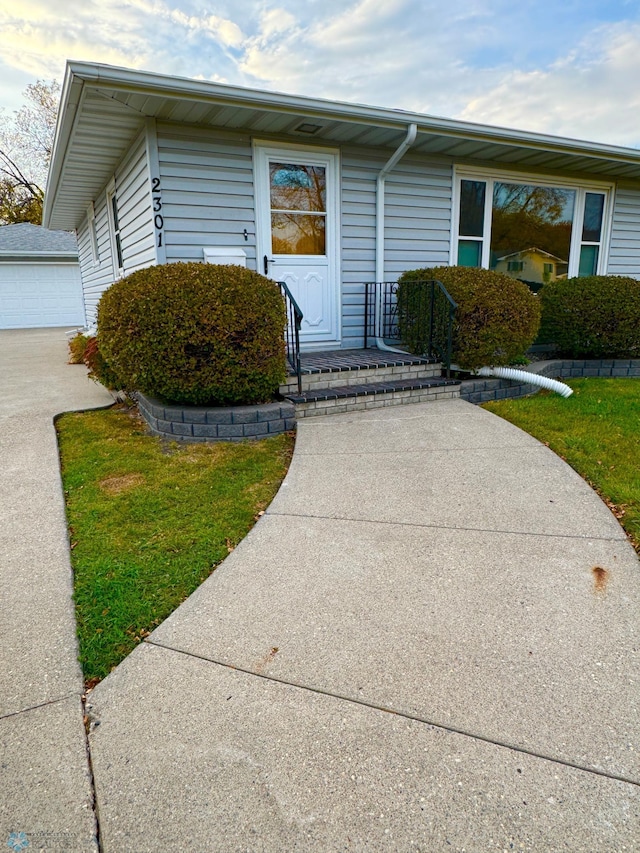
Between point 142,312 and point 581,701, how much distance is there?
3.94 metres

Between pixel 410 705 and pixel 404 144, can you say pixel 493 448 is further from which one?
pixel 404 144

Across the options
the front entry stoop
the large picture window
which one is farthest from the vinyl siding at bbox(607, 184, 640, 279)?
the front entry stoop

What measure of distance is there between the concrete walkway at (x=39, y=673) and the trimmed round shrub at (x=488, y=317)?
4126 mm

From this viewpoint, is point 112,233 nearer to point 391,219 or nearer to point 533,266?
point 391,219

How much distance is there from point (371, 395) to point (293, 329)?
134 cm

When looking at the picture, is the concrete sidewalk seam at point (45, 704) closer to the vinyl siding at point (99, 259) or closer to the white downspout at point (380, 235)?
the white downspout at point (380, 235)

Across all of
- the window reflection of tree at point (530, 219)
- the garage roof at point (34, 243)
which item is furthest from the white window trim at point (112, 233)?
the garage roof at point (34, 243)

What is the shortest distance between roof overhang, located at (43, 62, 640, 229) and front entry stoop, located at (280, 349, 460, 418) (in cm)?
258

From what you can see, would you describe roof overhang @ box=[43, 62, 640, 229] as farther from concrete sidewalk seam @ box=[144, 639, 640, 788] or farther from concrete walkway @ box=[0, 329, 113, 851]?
concrete sidewalk seam @ box=[144, 639, 640, 788]

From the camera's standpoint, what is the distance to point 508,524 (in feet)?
9.44

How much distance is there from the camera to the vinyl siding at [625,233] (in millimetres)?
A: 8477

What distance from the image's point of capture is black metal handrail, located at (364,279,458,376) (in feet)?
18.8

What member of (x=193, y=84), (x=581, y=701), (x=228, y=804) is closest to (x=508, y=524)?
(x=581, y=701)

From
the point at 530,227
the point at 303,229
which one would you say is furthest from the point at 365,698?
the point at 530,227
